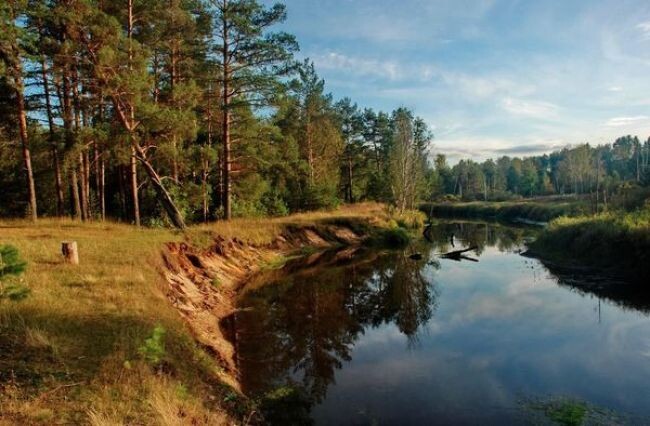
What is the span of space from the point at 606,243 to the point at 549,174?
12415 cm

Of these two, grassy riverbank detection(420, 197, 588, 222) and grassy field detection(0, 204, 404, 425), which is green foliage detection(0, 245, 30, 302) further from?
grassy riverbank detection(420, 197, 588, 222)

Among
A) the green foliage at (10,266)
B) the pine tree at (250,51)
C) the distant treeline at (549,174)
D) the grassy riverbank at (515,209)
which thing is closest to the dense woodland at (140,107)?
the pine tree at (250,51)

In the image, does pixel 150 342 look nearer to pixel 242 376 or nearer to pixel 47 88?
pixel 242 376

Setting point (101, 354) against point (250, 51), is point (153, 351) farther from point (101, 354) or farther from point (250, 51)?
point (250, 51)

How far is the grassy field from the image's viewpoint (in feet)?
19.9

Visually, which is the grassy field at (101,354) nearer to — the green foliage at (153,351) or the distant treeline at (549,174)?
the green foliage at (153,351)

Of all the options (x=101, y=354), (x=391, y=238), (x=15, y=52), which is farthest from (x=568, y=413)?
(x=391, y=238)

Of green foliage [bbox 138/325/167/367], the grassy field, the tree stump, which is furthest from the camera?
the tree stump

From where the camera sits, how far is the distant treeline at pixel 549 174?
292 feet

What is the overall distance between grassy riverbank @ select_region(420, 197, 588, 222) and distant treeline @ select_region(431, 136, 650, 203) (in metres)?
6.94

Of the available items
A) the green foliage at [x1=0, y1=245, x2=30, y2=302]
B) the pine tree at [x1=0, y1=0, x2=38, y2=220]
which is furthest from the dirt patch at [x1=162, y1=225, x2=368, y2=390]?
the pine tree at [x1=0, y1=0, x2=38, y2=220]

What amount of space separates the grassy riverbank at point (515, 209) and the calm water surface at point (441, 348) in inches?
1356

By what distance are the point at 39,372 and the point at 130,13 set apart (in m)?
21.9

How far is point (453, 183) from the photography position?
134 m
